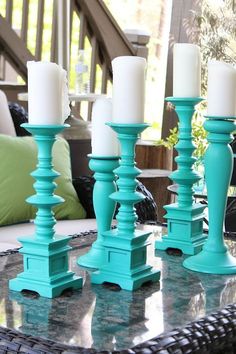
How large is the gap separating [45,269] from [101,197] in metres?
0.30

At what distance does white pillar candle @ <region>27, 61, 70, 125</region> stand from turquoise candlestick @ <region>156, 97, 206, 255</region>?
52cm

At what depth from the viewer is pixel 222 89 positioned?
1.80 meters

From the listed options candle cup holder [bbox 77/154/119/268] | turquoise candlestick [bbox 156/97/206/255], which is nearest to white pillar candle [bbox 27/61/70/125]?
candle cup holder [bbox 77/154/119/268]

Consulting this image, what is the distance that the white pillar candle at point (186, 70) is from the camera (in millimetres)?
2008

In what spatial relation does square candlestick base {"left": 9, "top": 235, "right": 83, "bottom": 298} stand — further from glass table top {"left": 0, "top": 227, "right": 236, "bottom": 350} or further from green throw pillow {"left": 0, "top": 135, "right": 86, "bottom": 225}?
green throw pillow {"left": 0, "top": 135, "right": 86, "bottom": 225}

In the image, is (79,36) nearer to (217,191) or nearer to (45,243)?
(217,191)

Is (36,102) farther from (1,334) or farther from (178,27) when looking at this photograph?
(178,27)

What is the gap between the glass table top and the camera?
4.74 ft

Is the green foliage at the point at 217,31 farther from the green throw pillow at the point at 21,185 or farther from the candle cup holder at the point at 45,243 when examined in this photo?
the candle cup holder at the point at 45,243

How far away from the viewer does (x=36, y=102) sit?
1633 millimetres

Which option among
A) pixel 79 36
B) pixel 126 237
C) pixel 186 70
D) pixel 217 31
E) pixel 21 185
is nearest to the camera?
pixel 126 237

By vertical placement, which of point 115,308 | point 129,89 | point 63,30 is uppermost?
point 63,30

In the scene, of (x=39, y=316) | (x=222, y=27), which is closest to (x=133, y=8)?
(x=222, y=27)

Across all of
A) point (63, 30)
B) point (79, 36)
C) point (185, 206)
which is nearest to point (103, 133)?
point (185, 206)
